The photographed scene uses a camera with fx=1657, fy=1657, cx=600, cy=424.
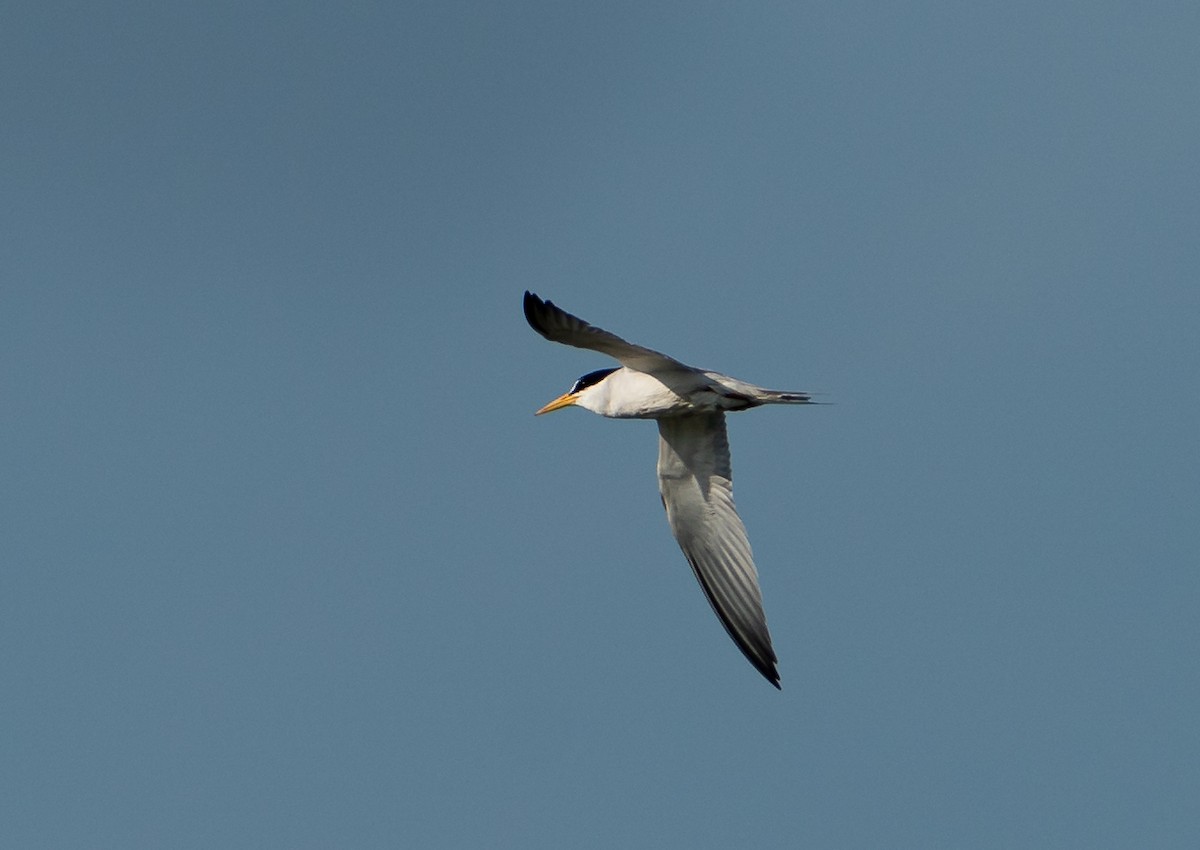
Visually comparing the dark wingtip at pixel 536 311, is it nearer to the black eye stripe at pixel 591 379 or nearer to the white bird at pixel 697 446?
the white bird at pixel 697 446

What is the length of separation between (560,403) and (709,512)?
6.63 feet

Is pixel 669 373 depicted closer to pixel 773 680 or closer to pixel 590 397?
pixel 590 397

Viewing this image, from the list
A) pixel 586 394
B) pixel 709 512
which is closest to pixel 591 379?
pixel 586 394

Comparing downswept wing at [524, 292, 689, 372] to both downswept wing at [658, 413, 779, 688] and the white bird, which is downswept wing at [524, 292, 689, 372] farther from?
downswept wing at [658, 413, 779, 688]

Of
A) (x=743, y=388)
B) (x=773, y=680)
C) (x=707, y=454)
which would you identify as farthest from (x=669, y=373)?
(x=773, y=680)

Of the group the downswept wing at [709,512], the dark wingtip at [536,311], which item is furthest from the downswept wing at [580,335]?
the downswept wing at [709,512]

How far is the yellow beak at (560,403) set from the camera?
16.5m

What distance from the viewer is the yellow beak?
16481 mm

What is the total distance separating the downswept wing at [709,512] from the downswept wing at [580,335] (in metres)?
1.79

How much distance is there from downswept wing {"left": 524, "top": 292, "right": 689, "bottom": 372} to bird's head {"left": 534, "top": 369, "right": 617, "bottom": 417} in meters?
0.78

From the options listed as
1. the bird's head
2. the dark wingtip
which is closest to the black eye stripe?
the bird's head

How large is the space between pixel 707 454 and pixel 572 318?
12.9 feet

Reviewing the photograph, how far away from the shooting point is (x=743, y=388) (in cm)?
1526

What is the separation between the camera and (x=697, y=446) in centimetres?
1709
